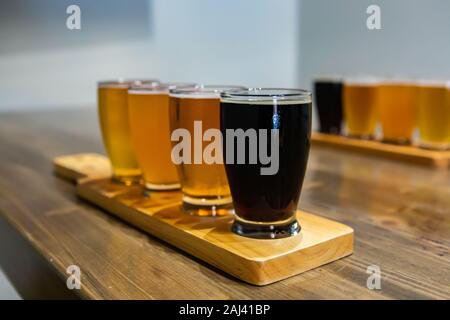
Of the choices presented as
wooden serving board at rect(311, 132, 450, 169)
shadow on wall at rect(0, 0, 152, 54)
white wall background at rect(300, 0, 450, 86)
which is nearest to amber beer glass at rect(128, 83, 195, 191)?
wooden serving board at rect(311, 132, 450, 169)

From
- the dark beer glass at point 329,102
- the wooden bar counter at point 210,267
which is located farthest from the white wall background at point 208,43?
the wooden bar counter at point 210,267

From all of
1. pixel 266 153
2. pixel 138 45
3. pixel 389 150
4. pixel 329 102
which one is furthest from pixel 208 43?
pixel 266 153

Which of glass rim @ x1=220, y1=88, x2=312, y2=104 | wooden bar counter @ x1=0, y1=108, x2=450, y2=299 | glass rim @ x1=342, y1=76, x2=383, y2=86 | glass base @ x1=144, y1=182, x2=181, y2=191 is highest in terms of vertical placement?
glass rim @ x1=342, y1=76, x2=383, y2=86

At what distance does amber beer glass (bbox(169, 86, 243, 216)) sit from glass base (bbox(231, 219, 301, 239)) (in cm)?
8

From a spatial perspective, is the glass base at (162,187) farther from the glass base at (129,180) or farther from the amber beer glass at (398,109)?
the amber beer glass at (398,109)

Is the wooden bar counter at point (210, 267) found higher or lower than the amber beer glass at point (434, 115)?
lower

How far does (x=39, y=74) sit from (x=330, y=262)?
2443mm

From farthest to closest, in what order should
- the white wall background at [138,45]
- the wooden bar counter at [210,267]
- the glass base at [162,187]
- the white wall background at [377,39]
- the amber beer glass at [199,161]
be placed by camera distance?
1. the white wall background at [138,45]
2. the white wall background at [377,39]
3. the glass base at [162,187]
4. the amber beer glass at [199,161]
5. the wooden bar counter at [210,267]

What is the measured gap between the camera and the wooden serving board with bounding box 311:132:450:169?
3.45 feet

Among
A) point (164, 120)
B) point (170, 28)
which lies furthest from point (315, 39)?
point (164, 120)

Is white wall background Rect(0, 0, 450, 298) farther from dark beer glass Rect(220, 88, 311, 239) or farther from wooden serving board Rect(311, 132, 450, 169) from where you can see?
dark beer glass Rect(220, 88, 311, 239)

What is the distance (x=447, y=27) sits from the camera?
2.23 meters

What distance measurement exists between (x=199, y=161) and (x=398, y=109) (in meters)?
0.69

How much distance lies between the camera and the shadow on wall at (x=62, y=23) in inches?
101
